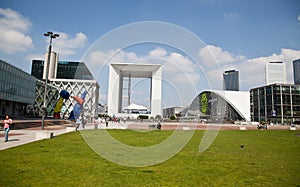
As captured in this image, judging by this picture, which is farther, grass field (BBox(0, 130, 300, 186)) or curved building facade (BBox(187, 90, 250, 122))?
curved building facade (BBox(187, 90, 250, 122))

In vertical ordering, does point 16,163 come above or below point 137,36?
below

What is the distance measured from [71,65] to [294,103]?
103m

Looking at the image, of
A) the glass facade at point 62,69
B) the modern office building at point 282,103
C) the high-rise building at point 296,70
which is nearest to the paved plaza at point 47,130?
the modern office building at point 282,103

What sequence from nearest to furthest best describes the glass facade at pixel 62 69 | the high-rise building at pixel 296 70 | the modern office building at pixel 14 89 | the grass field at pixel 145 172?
the grass field at pixel 145 172 → the modern office building at pixel 14 89 → the glass facade at pixel 62 69 → the high-rise building at pixel 296 70

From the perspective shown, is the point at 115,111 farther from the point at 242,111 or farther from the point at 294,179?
the point at 294,179

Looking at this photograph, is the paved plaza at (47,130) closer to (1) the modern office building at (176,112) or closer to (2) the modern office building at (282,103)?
(1) the modern office building at (176,112)

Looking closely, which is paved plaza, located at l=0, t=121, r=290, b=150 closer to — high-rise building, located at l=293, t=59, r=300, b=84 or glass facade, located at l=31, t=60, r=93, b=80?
glass facade, located at l=31, t=60, r=93, b=80

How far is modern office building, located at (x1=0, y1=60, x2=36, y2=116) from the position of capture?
46312 millimetres

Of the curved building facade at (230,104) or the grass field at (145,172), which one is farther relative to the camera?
the curved building facade at (230,104)

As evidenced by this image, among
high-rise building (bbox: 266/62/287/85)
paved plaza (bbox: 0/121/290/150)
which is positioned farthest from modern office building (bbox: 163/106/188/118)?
high-rise building (bbox: 266/62/287/85)

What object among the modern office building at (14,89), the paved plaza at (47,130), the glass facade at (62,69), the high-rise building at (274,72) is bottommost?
the paved plaza at (47,130)

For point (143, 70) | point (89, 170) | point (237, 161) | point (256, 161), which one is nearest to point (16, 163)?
point (89, 170)

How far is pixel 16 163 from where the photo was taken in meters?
7.96

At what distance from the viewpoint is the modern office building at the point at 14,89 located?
46.3 m
